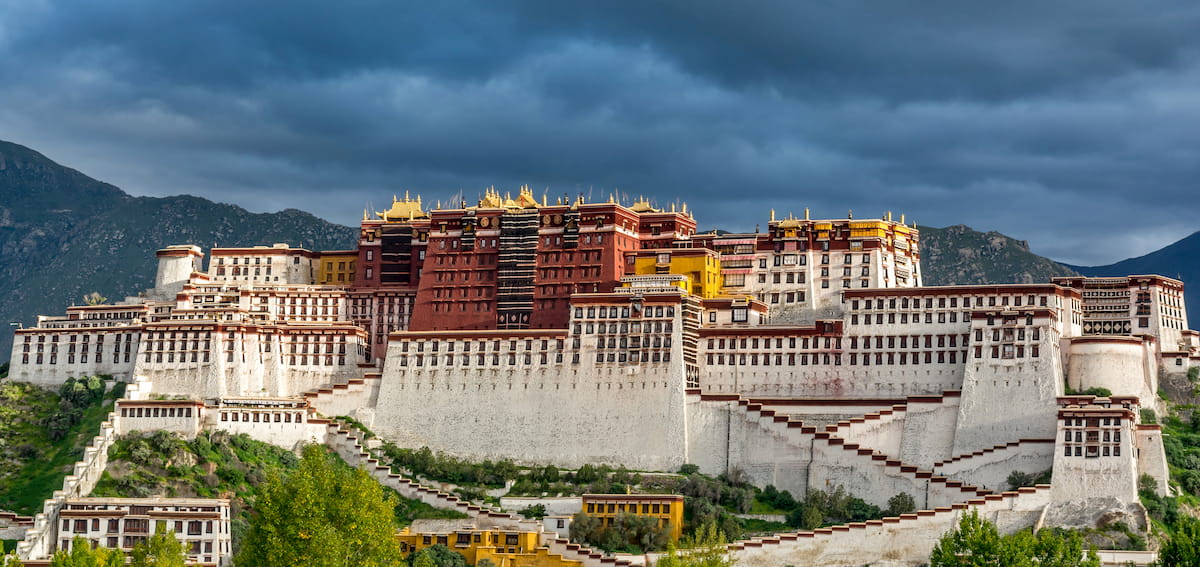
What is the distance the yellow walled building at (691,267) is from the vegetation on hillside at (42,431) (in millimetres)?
41180

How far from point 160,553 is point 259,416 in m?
33.6

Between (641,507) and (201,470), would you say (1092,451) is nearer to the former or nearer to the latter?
(641,507)

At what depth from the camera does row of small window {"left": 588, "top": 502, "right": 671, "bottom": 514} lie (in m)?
129

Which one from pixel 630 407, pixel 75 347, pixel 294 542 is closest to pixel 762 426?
pixel 630 407

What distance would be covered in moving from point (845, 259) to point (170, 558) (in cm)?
6147

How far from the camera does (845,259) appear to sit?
152000 millimetres

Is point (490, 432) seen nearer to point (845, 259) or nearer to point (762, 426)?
point (762, 426)

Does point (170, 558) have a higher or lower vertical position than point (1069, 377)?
lower

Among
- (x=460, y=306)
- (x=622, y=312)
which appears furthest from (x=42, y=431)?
(x=622, y=312)

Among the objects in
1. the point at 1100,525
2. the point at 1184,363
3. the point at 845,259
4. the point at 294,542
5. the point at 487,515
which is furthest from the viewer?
the point at 845,259

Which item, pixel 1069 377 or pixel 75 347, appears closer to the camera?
pixel 1069 377

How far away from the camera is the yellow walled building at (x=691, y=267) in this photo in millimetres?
151875

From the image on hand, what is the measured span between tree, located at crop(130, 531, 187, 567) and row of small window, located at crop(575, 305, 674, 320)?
39.5 meters

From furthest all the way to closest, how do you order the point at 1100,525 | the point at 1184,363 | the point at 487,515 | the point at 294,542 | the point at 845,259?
the point at 845,259
the point at 1184,363
the point at 487,515
the point at 1100,525
the point at 294,542
